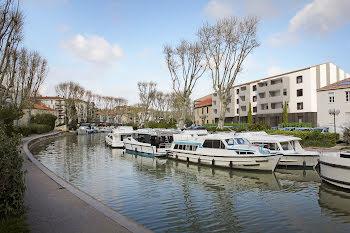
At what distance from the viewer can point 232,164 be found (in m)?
19.0

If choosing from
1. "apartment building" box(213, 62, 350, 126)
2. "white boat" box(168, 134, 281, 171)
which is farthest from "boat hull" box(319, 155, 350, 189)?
"apartment building" box(213, 62, 350, 126)

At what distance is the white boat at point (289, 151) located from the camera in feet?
61.9

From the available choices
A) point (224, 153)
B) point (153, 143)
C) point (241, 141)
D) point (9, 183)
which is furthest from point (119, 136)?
point (9, 183)

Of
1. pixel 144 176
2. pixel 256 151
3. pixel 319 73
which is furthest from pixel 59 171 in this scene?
pixel 319 73

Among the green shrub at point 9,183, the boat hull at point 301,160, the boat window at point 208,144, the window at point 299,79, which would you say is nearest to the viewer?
the green shrub at point 9,183

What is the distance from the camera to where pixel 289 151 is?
19.5m

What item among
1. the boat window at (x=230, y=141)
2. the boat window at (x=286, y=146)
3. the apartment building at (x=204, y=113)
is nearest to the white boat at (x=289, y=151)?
the boat window at (x=286, y=146)

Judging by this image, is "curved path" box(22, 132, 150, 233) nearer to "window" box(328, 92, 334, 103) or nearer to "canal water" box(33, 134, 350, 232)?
"canal water" box(33, 134, 350, 232)

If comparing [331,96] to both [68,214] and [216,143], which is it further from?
[68,214]

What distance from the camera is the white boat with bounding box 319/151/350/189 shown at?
42.4 feet

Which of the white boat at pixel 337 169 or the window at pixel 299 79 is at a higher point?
the window at pixel 299 79

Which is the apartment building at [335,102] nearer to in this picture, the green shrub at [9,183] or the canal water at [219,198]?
the canal water at [219,198]

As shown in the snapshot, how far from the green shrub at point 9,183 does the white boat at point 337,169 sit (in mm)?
13209

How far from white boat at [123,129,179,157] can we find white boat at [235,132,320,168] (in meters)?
9.16
